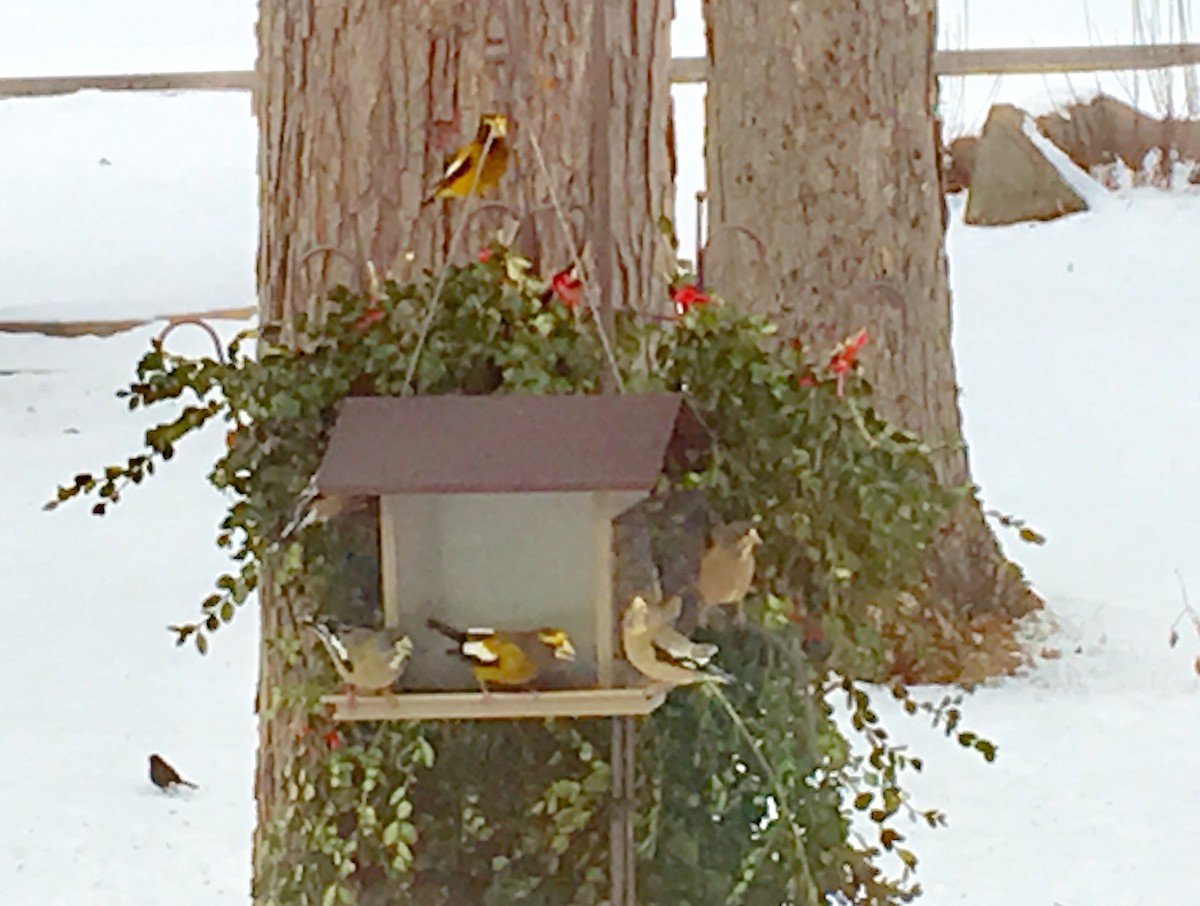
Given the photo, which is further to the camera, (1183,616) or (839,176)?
(1183,616)

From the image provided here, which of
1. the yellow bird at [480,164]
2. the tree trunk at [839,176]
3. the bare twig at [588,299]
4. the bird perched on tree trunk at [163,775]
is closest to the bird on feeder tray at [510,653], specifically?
the bare twig at [588,299]

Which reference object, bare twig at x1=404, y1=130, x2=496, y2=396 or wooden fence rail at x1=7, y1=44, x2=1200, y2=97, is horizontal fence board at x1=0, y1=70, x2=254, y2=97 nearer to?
wooden fence rail at x1=7, y1=44, x2=1200, y2=97

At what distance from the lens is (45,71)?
5406 millimetres

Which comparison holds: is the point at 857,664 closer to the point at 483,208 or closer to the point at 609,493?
the point at 609,493

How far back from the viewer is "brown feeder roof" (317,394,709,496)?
1333mm

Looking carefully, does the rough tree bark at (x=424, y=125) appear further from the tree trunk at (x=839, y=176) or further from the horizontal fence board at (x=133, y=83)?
the horizontal fence board at (x=133, y=83)

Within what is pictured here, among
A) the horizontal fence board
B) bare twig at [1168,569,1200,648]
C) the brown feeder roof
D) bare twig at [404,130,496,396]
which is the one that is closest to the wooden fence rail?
the horizontal fence board

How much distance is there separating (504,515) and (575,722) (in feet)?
0.64

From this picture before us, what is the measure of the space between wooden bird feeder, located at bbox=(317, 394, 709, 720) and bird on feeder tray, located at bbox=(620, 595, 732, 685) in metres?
0.02

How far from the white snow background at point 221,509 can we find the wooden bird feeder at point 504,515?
1429mm

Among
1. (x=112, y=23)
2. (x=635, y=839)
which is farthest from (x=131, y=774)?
(x=112, y=23)

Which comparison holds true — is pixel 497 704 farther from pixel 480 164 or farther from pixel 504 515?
pixel 480 164

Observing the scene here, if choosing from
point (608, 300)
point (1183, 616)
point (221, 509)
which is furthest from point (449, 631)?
point (221, 509)

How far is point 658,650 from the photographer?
1.37 meters
